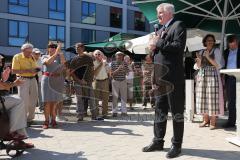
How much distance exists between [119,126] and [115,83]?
7.33 feet

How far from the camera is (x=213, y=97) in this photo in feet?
26.4

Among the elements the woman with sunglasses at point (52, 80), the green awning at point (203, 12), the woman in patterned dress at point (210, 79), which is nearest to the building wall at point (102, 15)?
the green awning at point (203, 12)

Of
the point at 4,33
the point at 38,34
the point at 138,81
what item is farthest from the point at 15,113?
the point at 38,34

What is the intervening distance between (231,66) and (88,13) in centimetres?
4016

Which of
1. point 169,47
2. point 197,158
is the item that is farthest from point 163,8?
point 197,158

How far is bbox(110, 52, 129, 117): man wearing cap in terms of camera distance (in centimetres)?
A: 1080

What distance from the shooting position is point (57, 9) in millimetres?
44188

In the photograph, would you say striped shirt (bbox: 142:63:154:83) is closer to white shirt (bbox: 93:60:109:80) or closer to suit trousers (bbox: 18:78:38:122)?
white shirt (bbox: 93:60:109:80)

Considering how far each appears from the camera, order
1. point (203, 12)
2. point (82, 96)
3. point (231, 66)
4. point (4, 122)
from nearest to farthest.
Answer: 1. point (4, 122)
2. point (231, 66)
3. point (82, 96)
4. point (203, 12)

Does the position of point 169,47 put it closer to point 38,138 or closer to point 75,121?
point 38,138

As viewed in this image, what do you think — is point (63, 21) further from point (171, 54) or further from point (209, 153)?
point (209, 153)

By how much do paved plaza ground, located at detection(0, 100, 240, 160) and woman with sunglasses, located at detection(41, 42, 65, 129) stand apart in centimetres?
44

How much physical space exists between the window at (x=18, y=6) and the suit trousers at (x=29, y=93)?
33.3 metres

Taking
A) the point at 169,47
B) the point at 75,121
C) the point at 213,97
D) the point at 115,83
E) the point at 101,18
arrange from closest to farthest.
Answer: the point at 169,47 < the point at 213,97 < the point at 75,121 < the point at 115,83 < the point at 101,18
